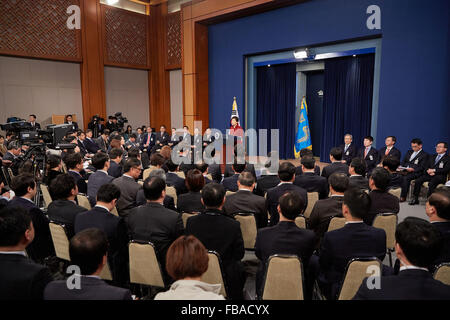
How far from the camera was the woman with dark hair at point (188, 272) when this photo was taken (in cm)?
130

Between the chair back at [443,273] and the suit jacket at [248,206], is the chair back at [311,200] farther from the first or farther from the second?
the chair back at [443,273]

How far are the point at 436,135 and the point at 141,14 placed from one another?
10496 mm

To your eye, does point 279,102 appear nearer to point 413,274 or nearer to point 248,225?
point 248,225

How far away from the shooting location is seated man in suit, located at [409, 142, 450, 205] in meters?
5.18

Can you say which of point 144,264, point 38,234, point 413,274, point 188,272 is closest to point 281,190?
point 144,264

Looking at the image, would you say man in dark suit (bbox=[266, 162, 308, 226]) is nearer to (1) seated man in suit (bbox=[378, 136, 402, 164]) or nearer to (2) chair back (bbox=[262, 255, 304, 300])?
(2) chair back (bbox=[262, 255, 304, 300])

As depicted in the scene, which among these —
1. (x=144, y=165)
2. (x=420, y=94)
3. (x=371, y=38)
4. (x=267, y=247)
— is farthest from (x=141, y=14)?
(x=267, y=247)

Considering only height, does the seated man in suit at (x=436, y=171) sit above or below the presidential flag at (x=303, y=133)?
below

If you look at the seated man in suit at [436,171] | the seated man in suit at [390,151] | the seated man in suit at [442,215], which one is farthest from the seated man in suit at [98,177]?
the seated man in suit at [436,171]

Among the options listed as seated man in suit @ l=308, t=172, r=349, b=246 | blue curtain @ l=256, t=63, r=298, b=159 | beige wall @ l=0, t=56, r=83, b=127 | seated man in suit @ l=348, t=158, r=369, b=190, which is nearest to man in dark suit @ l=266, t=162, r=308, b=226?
seated man in suit @ l=308, t=172, r=349, b=246

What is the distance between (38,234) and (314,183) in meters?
2.90

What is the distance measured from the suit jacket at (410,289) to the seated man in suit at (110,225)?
1.78 m

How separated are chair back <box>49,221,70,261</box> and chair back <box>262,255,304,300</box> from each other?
5.55 ft

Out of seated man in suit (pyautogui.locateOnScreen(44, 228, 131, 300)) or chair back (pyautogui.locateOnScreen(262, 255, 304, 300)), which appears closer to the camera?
seated man in suit (pyautogui.locateOnScreen(44, 228, 131, 300))
